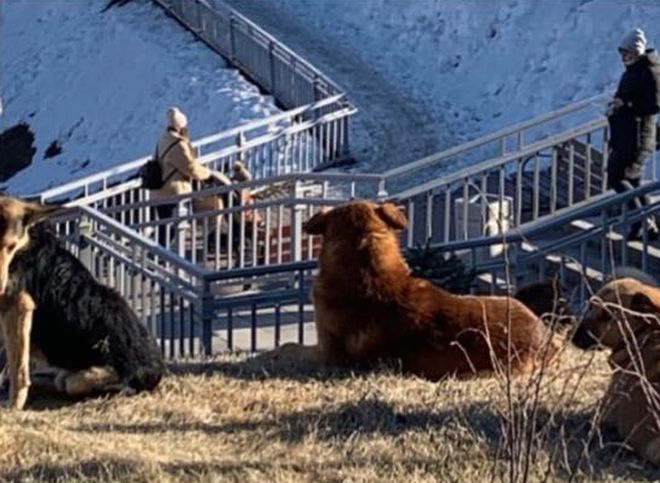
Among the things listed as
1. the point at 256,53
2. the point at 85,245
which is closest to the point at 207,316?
the point at 85,245

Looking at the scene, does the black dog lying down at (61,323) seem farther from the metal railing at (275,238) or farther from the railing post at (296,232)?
the railing post at (296,232)

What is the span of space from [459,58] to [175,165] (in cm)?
1281

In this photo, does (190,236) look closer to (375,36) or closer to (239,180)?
(239,180)

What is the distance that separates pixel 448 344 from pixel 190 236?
7.13 metres

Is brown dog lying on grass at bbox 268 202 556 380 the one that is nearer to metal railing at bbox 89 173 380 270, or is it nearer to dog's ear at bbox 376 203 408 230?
dog's ear at bbox 376 203 408 230

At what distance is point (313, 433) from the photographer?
730cm

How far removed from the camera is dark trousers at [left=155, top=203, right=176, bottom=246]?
15.7m

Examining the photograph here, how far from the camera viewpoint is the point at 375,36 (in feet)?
99.4

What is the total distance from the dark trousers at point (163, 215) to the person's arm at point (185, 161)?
40cm

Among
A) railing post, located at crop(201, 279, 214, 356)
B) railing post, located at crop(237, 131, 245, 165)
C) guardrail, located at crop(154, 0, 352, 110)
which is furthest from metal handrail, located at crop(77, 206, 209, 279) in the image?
guardrail, located at crop(154, 0, 352, 110)

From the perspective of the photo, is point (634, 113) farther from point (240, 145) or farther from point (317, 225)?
point (240, 145)

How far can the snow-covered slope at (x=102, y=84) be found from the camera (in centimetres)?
2766

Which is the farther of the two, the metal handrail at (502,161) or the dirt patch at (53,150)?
the dirt patch at (53,150)

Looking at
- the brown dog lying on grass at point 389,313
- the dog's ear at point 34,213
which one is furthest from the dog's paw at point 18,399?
the brown dog lying on grass at point 389,313
